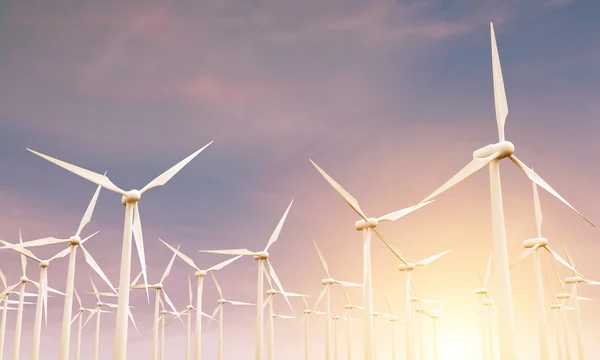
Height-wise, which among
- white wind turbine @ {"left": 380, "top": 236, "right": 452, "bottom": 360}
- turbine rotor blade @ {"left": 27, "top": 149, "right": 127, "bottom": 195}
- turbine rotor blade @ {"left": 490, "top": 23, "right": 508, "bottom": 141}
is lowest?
white wind turbine @ {"left": 380, "top": 236, "right": 452, "bottom": 360}

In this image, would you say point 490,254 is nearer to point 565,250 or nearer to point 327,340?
point 565,250

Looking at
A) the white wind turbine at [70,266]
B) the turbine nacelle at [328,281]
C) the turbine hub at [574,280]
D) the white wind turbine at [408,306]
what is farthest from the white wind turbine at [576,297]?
the white wind turbine at [70,266]

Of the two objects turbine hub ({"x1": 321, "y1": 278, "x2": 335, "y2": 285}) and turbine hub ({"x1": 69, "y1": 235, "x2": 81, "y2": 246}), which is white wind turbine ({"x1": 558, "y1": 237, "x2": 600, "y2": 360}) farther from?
turbine hub ({"x1": 69, "y1": 235, "x2": 81, "y2": 246})

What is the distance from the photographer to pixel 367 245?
53344 millimetres

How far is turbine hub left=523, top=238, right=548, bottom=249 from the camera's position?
56969 mm

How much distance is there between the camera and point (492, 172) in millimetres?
35375

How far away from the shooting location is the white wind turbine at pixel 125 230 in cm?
3831

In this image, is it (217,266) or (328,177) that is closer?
Answer: (328,177)

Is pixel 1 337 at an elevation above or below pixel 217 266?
below

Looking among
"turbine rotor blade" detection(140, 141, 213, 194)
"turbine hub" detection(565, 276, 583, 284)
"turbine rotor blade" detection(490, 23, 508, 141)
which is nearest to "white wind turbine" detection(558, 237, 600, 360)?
"turbine hub" detection(565, 276, 583, 284)

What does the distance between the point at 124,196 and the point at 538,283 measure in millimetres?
36274

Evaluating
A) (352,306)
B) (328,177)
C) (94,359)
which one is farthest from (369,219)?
(94,359)

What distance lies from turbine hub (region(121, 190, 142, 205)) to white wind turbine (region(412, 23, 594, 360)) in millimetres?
22270

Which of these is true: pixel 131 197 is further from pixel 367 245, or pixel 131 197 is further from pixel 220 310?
pixel 220 310
